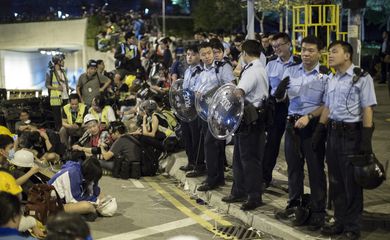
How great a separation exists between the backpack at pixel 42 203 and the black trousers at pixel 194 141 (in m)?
3.07

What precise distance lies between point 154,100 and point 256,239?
18.6 ft

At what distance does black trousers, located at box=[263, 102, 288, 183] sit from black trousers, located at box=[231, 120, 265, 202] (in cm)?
58

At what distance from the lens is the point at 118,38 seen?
28703mm

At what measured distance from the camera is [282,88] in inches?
308

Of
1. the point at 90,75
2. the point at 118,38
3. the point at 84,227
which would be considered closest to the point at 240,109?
the point at 84,227

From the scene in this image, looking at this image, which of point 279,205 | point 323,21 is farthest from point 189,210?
point 323,21

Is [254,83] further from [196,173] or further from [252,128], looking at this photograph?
[196,173]

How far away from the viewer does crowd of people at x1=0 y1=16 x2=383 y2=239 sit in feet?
21.9

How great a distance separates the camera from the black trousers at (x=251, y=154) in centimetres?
805

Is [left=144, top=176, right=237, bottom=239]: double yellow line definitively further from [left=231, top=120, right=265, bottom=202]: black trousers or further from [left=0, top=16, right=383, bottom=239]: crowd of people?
[left=231, top=120, right=265, bottom=202]: black trousers

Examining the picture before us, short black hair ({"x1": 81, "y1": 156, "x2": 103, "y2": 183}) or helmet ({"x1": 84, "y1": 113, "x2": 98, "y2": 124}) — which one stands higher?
helmet ({"x1": 84, "y1": 113, "x2": 98, "y2": 124})

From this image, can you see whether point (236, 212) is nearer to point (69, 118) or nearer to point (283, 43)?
point (283, 43)

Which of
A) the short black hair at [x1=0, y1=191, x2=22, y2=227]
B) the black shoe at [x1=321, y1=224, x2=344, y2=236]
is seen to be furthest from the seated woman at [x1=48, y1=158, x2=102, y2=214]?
the short black hair at [x1=0, y1=191, x2=22, y2=227]

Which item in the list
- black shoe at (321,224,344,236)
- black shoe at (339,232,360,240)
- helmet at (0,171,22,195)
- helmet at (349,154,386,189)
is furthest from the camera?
black shoe at (321,224,344,236)
